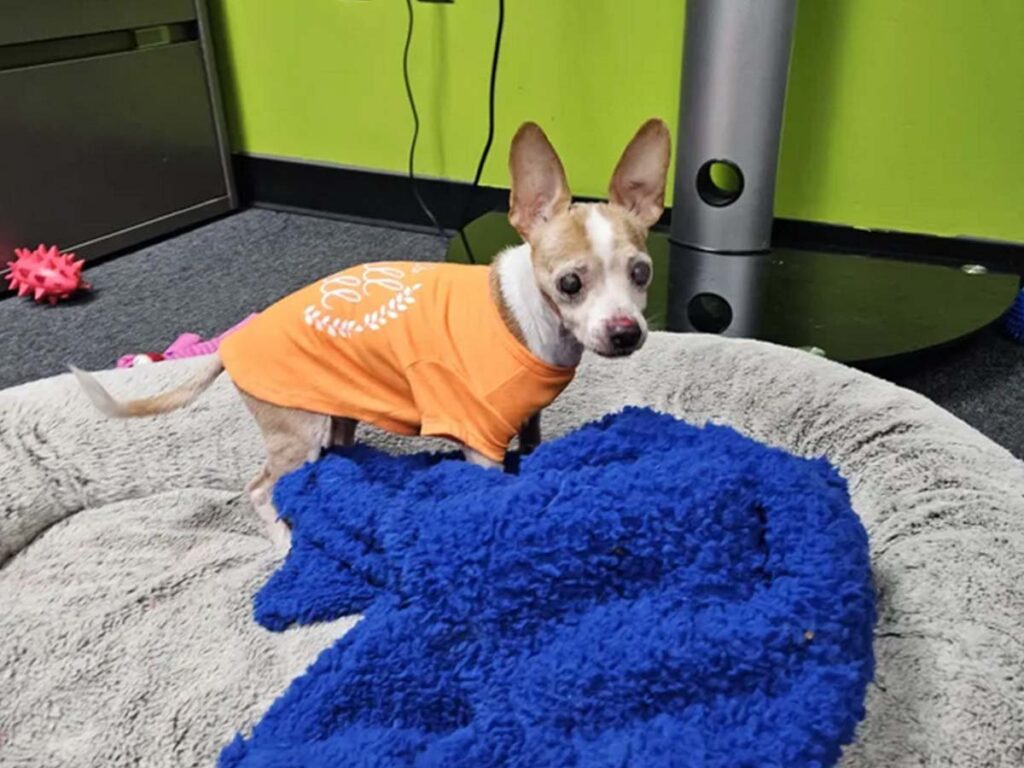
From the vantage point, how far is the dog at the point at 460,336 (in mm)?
1117

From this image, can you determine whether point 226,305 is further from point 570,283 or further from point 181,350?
point 570,283

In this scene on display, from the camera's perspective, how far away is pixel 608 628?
84 centimetres

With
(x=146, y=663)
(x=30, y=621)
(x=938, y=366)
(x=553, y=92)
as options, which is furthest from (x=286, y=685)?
(x=553, y=92)

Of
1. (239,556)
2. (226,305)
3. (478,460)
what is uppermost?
(478,460)

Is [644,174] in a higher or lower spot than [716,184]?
higher

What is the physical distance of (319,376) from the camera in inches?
46.7

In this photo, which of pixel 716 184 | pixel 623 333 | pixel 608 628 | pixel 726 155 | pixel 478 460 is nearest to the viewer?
pixel 608 628

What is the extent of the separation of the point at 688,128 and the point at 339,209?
1121 millimetres

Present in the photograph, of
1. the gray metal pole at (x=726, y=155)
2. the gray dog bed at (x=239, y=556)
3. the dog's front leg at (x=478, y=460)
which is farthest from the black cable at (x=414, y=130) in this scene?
the dog's front leg at (x=478, y=460)

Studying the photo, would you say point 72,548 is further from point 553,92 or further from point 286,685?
point 553,92

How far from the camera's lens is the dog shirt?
3.72ft

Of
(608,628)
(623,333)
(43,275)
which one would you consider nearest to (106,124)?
(43,275)

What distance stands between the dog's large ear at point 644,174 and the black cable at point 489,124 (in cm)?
88

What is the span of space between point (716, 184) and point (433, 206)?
30.7 inches
